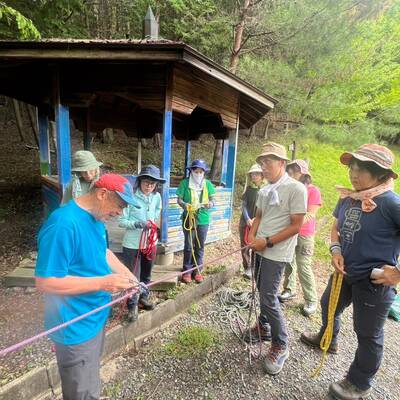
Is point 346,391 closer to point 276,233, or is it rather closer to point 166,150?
point 276,233

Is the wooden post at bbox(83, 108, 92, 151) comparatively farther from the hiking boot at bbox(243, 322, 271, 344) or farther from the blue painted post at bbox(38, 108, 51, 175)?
the hiking boot at bbox(243, 322, 271, 344)

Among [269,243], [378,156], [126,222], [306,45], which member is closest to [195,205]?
[126,222]

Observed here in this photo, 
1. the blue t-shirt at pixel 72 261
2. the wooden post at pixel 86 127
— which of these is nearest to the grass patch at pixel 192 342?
the blue t-shirt at pixel 72 261

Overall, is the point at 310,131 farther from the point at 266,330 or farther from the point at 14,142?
the point at 14,142

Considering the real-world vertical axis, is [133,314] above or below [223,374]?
above

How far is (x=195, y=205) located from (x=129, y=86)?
2212 millimetres

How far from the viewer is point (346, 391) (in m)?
2.31

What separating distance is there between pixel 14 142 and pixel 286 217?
12.9 m

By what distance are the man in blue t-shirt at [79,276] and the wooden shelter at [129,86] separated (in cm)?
265

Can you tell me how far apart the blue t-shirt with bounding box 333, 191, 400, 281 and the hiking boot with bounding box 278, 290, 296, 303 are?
1.82 m

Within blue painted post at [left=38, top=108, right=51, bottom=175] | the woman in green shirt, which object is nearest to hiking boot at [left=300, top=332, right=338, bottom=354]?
the woman in green shirt

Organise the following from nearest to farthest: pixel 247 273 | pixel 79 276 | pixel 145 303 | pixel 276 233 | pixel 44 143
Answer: pixel 79 276, pixel 276 233, pixel 145 303, pixel 247 273, pixel 44 143

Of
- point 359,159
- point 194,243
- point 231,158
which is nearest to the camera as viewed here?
point 359,159

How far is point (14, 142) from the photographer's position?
1145 centimetres
